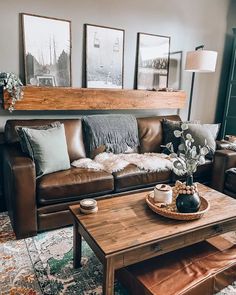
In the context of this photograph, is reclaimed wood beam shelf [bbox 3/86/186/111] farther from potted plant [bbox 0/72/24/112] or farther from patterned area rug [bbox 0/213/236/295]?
patterned area rug [bbox 0/213/236/295]

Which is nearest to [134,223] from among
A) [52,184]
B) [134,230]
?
[134,230]

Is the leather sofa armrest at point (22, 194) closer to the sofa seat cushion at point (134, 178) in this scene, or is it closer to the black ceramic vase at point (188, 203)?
the sofa seat cushion at point (134, 178)

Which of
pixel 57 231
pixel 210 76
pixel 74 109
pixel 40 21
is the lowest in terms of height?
pixel 57 231

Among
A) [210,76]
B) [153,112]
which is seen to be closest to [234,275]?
[153,112]

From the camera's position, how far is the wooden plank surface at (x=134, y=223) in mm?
1469

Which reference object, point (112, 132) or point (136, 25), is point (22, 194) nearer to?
point (112, 132)

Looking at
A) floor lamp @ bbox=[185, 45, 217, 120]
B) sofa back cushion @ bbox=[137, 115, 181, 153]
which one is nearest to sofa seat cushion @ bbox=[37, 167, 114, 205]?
sofa back cushion @ bbox=[137, 115, 181, 153]

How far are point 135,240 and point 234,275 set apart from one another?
2.59 ft

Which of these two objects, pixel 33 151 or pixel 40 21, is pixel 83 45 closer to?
pixel 40 21

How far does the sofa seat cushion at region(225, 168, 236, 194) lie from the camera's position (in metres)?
2.87

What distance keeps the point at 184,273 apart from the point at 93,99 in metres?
2.21

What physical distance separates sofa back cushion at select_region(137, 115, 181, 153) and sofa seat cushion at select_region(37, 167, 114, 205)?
97 cm

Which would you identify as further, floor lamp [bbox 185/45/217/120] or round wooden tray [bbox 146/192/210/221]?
floor lamp [bbox 185/45/217/120]

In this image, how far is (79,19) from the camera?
123 inches
